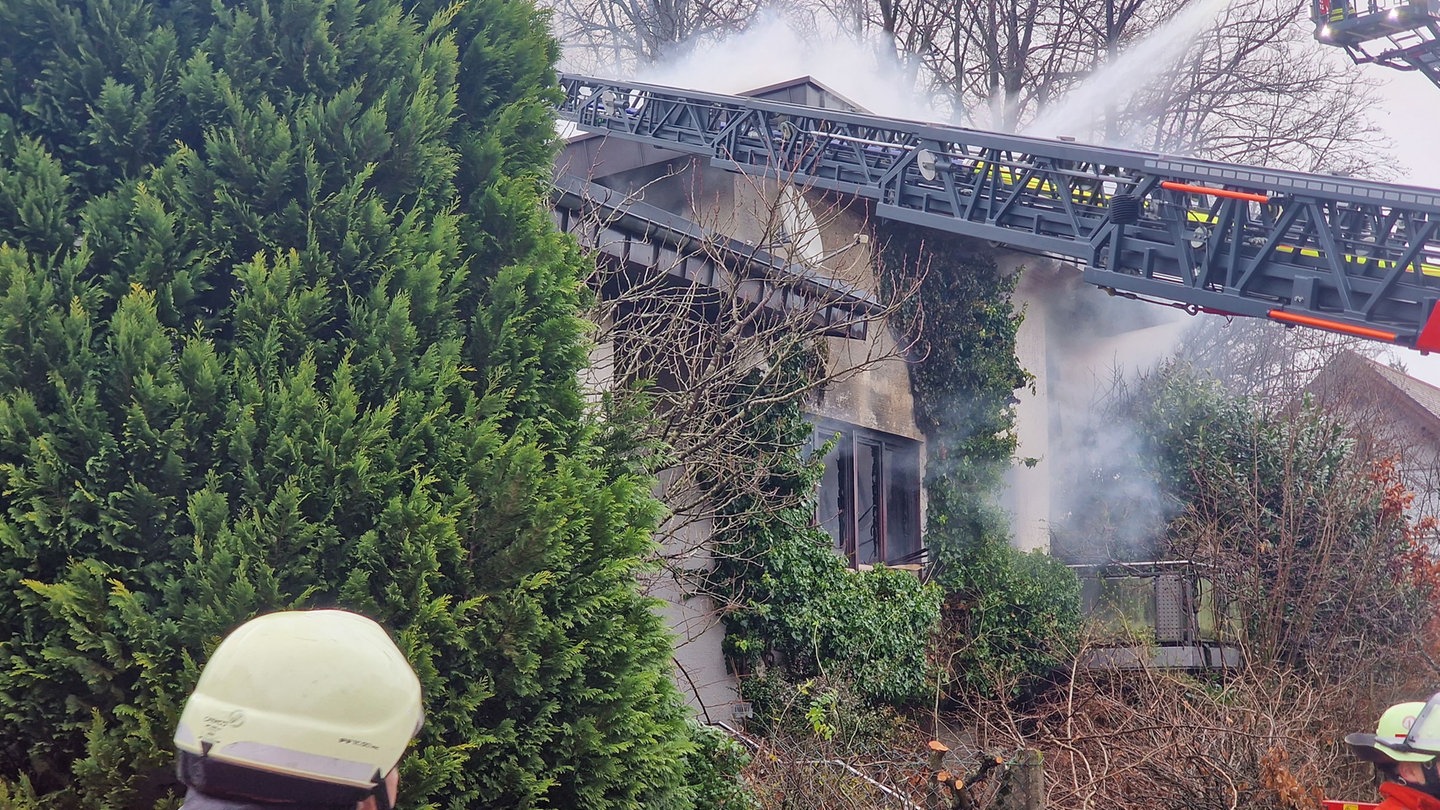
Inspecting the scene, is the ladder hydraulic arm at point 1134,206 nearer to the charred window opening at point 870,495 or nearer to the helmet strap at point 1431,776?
the charred window opening at point 870,495

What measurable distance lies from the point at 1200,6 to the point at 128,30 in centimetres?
2249

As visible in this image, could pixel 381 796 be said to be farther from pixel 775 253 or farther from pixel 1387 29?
pixel 1387 29

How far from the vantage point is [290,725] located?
1693 millimetres

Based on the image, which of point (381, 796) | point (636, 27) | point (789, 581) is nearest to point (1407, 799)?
point (381, 796)

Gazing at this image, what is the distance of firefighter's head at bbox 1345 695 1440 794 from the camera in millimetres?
3836

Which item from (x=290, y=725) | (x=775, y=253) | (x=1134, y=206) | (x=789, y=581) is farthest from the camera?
(x=775, y=253)

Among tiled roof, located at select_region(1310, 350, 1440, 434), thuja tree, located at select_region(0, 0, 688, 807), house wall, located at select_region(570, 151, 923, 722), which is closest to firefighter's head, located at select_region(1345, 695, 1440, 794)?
thuja tree, located at select_region(0, 0, 688, 807)

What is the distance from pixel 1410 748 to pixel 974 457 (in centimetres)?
1090

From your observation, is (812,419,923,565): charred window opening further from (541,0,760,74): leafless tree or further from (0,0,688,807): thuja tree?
(541,0,760,74): leafless tree

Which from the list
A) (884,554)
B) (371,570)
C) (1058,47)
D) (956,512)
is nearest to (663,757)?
(371,570)

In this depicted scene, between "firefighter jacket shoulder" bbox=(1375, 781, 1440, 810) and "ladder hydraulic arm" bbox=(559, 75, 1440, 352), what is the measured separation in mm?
5419

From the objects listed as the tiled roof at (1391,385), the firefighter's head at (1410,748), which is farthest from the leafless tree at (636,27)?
the firefighter's head at (1410,748)

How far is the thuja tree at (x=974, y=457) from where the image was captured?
1378 centimetres

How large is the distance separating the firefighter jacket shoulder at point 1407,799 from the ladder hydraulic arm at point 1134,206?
5419mm
